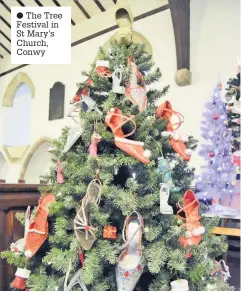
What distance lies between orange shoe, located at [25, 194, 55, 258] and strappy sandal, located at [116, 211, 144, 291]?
25 centimetres

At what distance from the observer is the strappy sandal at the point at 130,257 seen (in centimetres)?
90

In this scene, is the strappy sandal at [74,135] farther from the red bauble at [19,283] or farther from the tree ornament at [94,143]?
the red bauble at [19,283]

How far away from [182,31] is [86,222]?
2.53 m

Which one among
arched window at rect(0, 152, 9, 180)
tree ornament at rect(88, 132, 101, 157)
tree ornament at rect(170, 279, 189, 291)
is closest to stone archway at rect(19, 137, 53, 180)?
arched window at rect(0, 152, 9, 180)

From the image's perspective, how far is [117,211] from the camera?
0.95 meters

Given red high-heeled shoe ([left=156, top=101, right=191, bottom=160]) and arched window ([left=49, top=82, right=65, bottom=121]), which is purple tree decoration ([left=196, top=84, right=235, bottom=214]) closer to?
red high-heeled shoe ([left=156, top=101, right=191, bottom=160])

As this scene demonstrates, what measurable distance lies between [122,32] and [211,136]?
5.46 ft

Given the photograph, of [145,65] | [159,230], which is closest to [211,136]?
[145,65]

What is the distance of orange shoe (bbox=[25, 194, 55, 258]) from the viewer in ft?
3.29

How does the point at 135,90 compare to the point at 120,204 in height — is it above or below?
above

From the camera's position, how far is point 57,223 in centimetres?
96

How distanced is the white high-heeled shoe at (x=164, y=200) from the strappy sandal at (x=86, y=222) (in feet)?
0.55

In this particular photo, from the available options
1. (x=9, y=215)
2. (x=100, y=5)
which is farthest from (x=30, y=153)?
(x=9, y=215)

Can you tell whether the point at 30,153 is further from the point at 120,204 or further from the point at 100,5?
the point at 120,204
